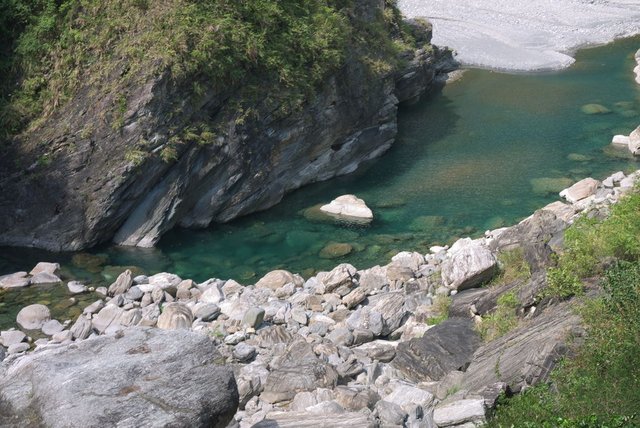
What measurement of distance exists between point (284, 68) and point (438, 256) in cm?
943

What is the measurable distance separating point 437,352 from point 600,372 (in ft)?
11.8

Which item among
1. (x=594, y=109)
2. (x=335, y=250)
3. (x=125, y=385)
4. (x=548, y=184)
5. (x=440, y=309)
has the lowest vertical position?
(x=335, y=250)

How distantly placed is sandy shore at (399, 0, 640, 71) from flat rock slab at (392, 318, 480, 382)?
29842mm

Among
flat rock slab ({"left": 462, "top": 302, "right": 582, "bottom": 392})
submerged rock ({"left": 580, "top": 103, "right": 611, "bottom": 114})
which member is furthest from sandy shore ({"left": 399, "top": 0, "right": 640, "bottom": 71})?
flat rock slab ({"left": 462, "top": 302, "right": 582, "bottom": 392})

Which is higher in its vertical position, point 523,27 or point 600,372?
point 600,372

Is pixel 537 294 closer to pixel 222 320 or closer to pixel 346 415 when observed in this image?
pixel 346 415

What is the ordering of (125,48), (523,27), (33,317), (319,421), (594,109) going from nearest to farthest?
(319,421), (33,317), (125,48), (594,109), (523,27)

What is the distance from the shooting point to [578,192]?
990 inches

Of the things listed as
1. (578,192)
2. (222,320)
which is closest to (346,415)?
(222,320)

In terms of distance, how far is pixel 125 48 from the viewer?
24469 mm

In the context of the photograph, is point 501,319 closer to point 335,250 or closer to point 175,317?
point 175,317

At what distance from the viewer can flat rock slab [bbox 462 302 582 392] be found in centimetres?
1214

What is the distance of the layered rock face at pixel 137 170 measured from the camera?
23328mm

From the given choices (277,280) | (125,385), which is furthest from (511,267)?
(125,385)
